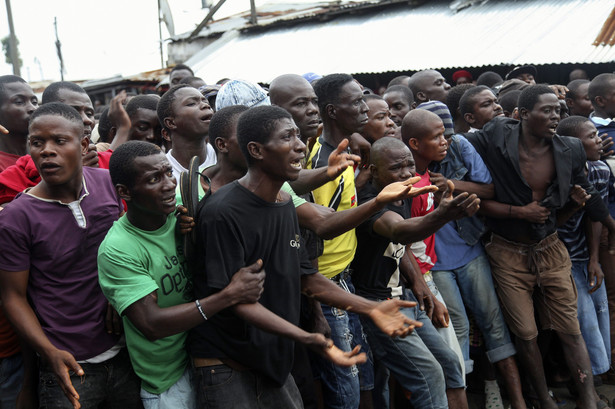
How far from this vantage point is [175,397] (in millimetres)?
3020

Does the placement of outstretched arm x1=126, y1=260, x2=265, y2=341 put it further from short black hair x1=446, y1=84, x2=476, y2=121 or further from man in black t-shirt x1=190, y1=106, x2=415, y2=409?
short black hair x1=446, y1=84, x2=476, y2=121

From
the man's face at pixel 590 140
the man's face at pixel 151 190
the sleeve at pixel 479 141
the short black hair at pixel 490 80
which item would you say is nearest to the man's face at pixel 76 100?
the man's face at pixel 151 190

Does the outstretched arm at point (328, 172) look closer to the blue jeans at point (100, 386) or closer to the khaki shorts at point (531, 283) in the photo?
the blue jeans at point (100, 386)

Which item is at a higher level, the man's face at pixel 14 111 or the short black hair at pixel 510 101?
the man's face at pixel 14 111

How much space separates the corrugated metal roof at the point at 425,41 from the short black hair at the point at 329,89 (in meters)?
6.50

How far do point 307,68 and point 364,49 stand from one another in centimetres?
132

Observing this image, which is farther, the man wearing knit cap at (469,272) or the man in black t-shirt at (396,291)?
the man wearing knit cap at (469,272)

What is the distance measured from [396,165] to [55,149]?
1948mm

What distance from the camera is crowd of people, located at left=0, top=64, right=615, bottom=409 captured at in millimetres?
2893

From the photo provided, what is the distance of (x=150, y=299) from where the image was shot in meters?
2.80

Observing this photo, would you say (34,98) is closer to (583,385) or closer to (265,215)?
(265,215)

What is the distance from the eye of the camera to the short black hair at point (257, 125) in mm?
2945

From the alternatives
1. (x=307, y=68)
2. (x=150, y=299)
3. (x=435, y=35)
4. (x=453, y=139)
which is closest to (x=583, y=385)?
(x=453, y=139)

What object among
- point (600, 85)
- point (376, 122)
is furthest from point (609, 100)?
point (376, 122)
